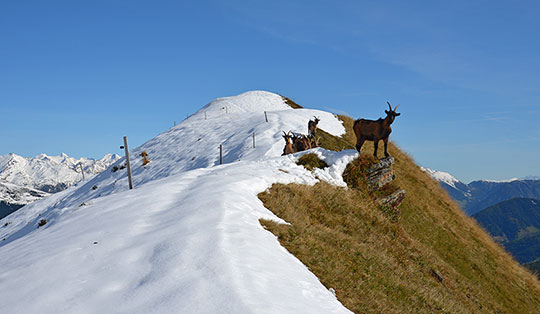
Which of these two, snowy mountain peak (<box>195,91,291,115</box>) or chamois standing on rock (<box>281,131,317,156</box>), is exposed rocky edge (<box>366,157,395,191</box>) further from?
snowy mountain peak (<box>195,91,291,115</box>)

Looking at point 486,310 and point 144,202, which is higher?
point 144,202

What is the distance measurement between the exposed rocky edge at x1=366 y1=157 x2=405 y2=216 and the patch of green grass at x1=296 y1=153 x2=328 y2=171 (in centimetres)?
282

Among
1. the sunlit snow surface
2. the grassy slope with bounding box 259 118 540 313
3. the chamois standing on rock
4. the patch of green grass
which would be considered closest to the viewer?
the sunlit snow surface

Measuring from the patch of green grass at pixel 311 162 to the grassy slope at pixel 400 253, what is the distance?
2.49m

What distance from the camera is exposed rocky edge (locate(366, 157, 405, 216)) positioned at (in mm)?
19922

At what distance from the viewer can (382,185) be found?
20.5 m

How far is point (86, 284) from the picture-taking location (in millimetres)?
6715

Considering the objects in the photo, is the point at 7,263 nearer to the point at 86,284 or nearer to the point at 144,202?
the point at 86,284

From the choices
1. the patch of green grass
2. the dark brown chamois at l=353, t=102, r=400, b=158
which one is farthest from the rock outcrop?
the patch of green grass

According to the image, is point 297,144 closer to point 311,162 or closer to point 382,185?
point 311,162

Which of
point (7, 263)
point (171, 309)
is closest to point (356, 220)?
point (171, 309)

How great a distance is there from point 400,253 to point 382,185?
19.7 ft

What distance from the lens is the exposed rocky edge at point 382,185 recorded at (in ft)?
65.4

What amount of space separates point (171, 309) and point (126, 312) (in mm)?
797
